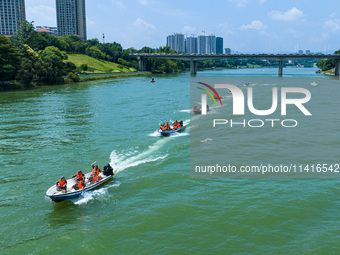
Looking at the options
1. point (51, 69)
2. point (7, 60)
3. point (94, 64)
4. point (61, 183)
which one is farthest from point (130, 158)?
point (94, 64)

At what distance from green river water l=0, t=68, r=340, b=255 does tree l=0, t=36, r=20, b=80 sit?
5563 cm

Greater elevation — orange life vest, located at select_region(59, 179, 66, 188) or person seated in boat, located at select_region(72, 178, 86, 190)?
orange life vest, located at select_region(59, 179, 66, 188)

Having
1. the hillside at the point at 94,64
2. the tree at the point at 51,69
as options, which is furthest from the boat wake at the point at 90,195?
the hillside at the point at 94,64

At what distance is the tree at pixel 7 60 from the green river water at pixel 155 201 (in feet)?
183

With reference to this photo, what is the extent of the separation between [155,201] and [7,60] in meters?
90.6

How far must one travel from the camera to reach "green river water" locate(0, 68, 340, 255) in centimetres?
2250

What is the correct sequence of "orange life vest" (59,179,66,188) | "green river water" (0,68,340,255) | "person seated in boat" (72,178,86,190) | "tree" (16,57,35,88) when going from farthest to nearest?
"tree" (16,57,35,88) < "person seated in boat" (72,178,86,190) < "orange life vest" (59,179,66,188) < "green river water" (0,68,340,255)

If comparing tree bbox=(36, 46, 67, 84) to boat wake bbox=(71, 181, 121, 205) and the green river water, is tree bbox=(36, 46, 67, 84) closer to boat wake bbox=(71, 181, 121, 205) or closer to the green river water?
the green river water

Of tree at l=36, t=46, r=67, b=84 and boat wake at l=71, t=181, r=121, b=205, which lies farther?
tree at l=36, t=46, r=67, b=84

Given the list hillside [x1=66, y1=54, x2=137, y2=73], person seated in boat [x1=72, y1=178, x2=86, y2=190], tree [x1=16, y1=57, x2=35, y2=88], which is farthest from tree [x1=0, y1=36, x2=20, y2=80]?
person seated in boat [x1=72, y1=178, x2=86, y2=190]

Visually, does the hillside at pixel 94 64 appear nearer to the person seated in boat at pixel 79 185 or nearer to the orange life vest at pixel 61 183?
the person seated in boat at pixel 79 185

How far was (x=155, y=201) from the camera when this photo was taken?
28.5 m

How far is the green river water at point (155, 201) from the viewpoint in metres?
22.5

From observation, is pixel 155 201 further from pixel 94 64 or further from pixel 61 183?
pixel 94 64
